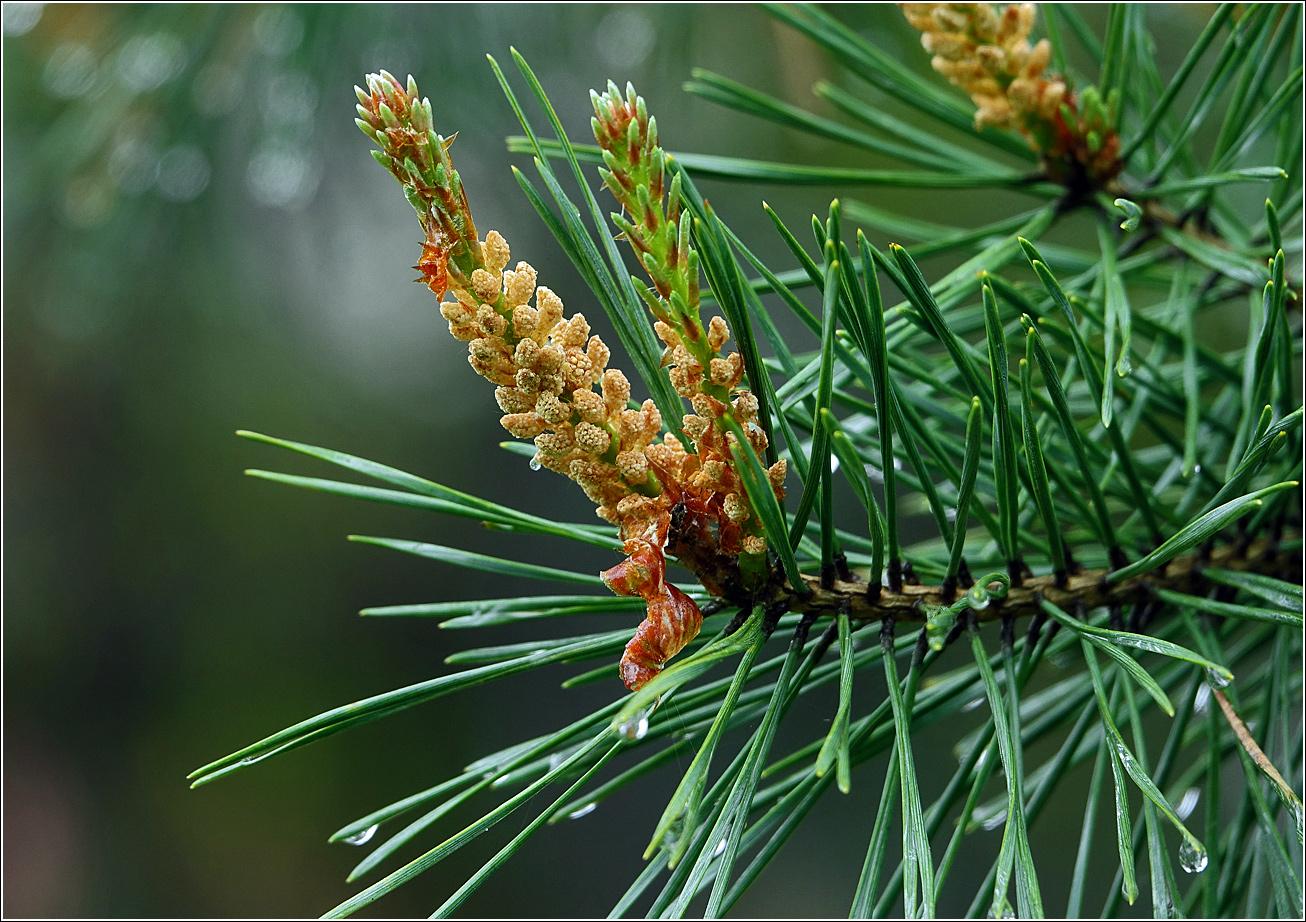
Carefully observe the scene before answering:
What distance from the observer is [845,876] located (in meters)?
1.05

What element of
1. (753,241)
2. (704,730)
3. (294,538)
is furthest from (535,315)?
(294,538)

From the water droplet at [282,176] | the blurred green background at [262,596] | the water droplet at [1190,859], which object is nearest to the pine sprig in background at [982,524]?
the water droplet at [1190,859]

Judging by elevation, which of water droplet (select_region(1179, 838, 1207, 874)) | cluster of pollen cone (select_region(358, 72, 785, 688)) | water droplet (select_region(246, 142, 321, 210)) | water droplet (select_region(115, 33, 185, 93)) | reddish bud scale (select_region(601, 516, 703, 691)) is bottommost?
water droplet (select_region(1179, 838, 1207, 874))

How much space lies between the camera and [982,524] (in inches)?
11.1

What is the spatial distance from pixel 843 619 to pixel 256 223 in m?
0.75

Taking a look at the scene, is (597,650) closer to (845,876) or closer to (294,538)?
(845,876)

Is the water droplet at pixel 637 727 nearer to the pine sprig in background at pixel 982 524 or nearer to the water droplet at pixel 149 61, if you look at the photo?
the pine sprig in background at pixel 982 524

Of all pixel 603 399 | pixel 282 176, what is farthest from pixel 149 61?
pixel 603 399

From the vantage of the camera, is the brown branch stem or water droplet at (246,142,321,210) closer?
the brown branch stem

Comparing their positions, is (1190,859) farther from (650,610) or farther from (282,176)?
(282,176)

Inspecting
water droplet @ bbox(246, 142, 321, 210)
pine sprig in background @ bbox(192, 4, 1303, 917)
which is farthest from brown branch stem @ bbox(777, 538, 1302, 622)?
water droplet @ bbox(246, 142, 321, 210)

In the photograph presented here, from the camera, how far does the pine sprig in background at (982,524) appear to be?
0.65 ft

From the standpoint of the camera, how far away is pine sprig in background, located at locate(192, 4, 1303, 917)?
20cm

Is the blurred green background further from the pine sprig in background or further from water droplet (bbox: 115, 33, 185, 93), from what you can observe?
the pine sprig in background
